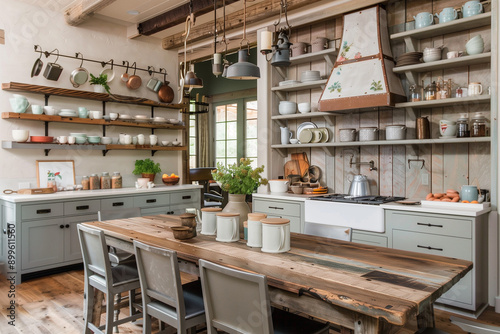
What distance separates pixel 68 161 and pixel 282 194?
8.37ft

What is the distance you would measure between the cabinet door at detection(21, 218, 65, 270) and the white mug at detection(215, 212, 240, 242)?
95.4 inches

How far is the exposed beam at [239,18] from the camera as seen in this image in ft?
13.7

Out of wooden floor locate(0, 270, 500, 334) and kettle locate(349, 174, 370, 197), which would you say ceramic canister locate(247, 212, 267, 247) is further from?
kettle locate(349, 174, 370, 197)

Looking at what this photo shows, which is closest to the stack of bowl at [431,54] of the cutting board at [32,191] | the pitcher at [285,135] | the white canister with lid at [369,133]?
the white canister with lid at [369,133]

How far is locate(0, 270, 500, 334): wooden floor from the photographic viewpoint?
271 cm

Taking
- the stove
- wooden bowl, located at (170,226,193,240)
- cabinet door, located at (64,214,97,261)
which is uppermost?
the stove

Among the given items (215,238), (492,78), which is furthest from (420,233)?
(215,238)

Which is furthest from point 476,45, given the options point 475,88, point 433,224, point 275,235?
point 275,235

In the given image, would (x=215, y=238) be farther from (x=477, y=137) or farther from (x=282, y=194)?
(x=477, y=137)

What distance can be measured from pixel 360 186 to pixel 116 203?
265 cm

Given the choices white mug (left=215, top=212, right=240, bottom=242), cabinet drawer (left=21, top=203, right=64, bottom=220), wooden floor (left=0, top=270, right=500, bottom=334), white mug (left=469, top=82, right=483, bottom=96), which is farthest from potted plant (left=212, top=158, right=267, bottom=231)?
cabinet drawer (left=21, top=203, right=64, bottom=220)

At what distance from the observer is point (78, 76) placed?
4.59 meters

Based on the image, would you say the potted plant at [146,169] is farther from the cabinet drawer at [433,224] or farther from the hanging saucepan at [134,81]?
the cabinet drawer at [433,224]

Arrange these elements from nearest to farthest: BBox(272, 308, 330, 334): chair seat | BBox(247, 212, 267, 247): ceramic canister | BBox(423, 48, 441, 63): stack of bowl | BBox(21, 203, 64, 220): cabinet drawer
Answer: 1. BBox(272, 308, 330, 334): chair seat
2. BBox(247, 212, 267, 247): ceramic canister
3. BBox(423, 48, 441, 63): stack of bowl
4. BBox(21, 203, 64, 220): cabinet drawer
